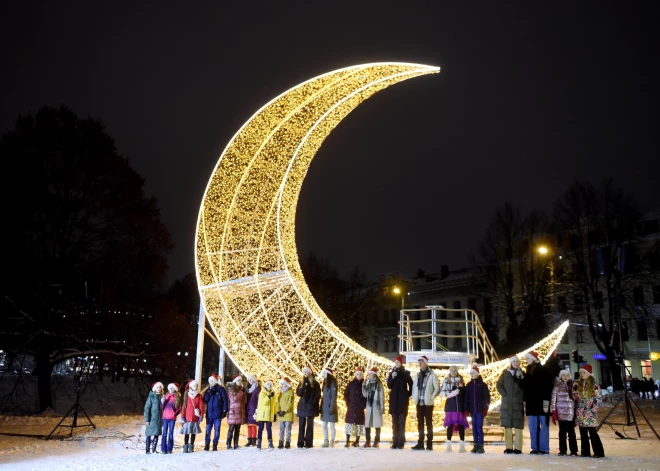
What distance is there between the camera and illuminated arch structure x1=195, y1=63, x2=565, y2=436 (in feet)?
42.1

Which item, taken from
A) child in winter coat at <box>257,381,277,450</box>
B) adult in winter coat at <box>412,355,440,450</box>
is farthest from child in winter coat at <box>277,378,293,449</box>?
adult in winter coat at <box>412,355,440,450</box>

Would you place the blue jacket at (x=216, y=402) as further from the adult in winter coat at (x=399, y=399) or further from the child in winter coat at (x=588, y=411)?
the child in winter coat at (x=588, y=411)

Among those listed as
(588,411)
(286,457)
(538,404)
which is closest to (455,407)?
(538,404)

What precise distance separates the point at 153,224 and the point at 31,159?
427cm

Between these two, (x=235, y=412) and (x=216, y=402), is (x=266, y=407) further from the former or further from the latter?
(x=216, y=402)

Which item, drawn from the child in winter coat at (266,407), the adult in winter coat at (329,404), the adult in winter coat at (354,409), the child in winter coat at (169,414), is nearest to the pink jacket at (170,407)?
the child in winter coat at (169,414)

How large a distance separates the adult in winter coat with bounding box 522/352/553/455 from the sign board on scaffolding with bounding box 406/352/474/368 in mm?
3559

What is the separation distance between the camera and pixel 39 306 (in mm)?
18750

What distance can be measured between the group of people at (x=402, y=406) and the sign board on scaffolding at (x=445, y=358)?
150 cm

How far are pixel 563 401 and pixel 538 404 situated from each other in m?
0.34

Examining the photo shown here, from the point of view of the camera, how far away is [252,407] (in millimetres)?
11414

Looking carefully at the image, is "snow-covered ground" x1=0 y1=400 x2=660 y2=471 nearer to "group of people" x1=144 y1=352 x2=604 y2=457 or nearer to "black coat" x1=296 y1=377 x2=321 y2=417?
"group of people" x1=144 y1=352 x2=604 y2=457

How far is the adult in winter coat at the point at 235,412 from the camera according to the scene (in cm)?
1119

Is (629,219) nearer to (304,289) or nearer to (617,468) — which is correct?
(304,289)
